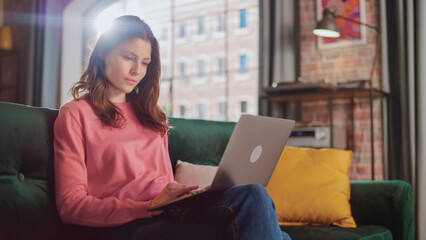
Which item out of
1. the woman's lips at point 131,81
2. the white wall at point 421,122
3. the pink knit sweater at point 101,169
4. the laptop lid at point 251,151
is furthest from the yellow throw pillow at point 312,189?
the white wall at point 421,122

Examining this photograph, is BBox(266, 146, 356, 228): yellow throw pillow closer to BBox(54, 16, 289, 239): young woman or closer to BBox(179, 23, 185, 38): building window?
BBox(54, 16, 289, 239): young woman

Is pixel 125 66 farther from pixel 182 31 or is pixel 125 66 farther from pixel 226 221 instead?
pixel 182 31

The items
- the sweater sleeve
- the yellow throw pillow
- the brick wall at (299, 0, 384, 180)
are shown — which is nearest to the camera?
the sweater sleeve

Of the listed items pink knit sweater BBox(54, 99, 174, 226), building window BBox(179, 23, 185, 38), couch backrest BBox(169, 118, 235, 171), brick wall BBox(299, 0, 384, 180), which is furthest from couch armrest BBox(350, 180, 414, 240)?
building window BBox(179, 23, 185, 38)

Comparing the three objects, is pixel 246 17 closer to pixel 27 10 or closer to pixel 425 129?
pixel 27 10

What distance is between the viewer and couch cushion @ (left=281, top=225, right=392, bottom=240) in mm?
1668

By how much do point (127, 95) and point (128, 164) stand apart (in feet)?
1.15

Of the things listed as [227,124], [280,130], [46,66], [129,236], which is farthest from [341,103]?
[46,66]

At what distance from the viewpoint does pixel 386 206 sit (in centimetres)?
194

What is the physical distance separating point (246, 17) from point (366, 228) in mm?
11431

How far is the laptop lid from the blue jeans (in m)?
0.06

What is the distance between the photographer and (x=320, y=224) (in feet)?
6.33

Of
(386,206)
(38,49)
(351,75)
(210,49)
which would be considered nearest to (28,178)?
(386,206)

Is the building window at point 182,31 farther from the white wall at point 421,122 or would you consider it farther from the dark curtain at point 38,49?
the white wall at point 421,122
